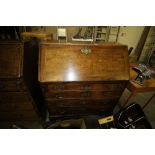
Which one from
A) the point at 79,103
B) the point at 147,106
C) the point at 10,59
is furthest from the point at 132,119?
the point at 10,59

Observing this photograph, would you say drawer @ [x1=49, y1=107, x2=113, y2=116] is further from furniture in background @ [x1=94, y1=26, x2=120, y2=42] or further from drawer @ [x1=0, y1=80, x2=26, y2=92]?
furniture in background @ [x1=94, y1=26, x2=120, y2=42]

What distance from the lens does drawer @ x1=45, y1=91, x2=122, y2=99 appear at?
5.27ft

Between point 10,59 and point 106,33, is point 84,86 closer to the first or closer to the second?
point 10,59

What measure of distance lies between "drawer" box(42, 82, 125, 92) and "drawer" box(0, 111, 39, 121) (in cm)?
57

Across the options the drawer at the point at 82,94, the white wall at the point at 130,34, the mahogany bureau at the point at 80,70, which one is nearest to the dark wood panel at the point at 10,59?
the mahogany bureau at the point at 80,70

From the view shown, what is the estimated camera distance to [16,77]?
1279 millimetres

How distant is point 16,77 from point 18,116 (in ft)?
2.78

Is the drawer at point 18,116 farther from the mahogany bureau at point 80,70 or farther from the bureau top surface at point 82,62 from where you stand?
the bureau top surface at point 82,62

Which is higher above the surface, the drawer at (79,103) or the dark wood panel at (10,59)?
the dark wood panel at (10,59)

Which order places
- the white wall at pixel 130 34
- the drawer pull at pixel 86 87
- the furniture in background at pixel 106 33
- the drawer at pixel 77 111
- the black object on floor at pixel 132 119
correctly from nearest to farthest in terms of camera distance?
the drawer pull at pixel 86 87 < the black object on floor at pixel 132 119 < the drawer at pixel 77 111 < the furniture in background at pixel 106 33 < the white wall at pixel 130 34

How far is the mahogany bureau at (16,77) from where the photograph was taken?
129cm

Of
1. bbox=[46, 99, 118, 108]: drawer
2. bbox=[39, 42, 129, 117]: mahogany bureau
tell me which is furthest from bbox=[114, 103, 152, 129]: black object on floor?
bbox=[39, 42, 129, 117]: mahogany bureau

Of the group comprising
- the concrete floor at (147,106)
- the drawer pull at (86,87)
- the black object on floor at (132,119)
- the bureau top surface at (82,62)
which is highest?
the bureau top surface at (82,62)

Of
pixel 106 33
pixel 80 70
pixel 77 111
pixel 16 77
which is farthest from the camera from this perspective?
pixel 106 33
